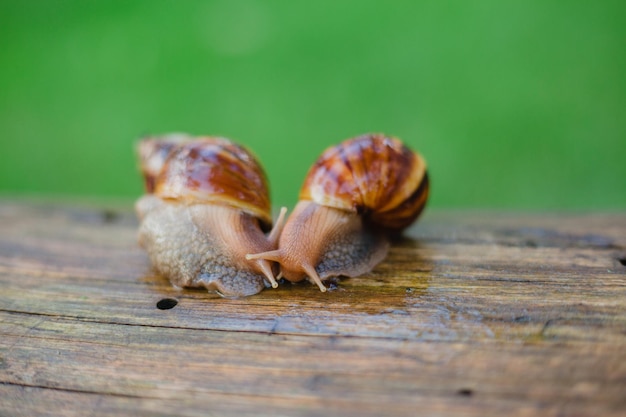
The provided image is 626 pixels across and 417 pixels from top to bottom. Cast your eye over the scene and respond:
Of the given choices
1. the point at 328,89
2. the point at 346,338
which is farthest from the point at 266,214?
the point at 328,89

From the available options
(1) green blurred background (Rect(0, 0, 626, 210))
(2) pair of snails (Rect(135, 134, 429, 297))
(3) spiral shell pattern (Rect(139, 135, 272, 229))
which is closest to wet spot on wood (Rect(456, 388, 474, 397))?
(2) pair of snails (Rect(135, 134, 429, 297))

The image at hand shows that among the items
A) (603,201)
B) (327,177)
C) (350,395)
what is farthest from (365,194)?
(603,201)

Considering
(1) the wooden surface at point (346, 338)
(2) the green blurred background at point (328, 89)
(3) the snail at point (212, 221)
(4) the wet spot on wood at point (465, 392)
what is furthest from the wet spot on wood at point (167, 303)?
(2) the green blurred background at point (328, 89)

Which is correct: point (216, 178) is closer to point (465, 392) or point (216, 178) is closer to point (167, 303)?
point (167, 303)

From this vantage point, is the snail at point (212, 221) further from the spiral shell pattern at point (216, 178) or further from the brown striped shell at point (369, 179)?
the brown striped shell at point (369, 179)

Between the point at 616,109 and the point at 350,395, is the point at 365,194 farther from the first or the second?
the point at 616,109
